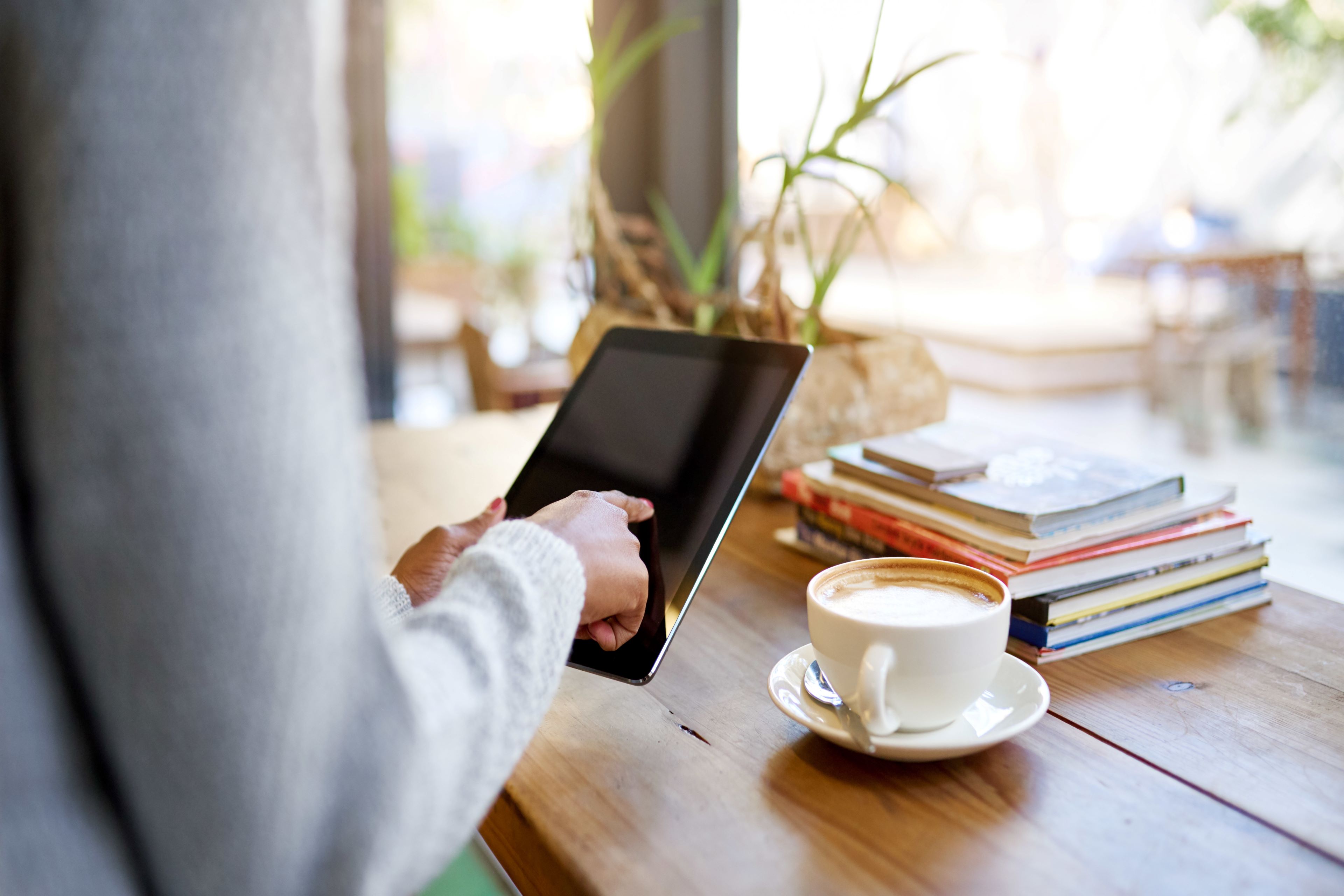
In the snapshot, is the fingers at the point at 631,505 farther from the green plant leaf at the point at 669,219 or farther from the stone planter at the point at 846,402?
the green plant leaf at the point at 669,219

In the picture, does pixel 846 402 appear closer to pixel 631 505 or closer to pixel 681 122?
pixel 631 505

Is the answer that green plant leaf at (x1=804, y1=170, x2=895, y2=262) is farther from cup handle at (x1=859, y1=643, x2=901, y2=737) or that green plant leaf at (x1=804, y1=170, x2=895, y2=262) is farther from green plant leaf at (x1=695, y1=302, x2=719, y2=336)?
cup handle at (x1=859, y1=643, x2=901, y2=737)

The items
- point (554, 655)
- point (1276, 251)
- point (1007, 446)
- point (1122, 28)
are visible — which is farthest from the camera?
point (1122, 28)

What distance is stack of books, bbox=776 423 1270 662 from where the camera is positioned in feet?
2.37

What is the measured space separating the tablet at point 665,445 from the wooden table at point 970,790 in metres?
0.07

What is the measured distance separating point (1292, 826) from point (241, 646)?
1.68 ft

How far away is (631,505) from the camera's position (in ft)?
2.25

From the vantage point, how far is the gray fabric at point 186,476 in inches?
13.5

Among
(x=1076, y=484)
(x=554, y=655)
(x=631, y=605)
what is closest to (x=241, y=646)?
(x=554, y=655)

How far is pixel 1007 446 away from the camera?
0.91m

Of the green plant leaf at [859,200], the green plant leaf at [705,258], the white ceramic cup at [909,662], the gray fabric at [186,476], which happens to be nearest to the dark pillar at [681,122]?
the green plant leaf at [705,258]

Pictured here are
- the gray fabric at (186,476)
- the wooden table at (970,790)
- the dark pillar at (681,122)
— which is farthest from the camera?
the dark pillar at (681,122)

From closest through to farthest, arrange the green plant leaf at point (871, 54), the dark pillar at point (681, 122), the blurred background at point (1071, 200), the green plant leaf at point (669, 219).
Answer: the green plant leaf at point (871, 54)
the blurred background at point (1071, 200)
the green plant leaf at point (669, 219)
the dark pillar at point (681, 122)

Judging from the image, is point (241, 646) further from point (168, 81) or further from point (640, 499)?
point (640, 499)
